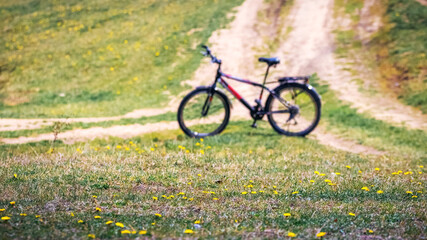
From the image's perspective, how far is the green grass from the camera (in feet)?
13.6

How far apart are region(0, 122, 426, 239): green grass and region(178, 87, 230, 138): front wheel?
1258 mm

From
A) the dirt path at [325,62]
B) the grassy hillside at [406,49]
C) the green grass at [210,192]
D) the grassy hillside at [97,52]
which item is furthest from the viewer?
the grassy hillside at [97,52]

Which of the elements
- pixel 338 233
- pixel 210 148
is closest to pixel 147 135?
pixel 210 148

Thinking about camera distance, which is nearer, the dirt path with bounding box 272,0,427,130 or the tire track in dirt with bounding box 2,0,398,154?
the tire track in dirt with bounding box 2,0,398,154

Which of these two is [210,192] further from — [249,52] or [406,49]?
[249,52]

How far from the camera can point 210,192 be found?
17.6 feet

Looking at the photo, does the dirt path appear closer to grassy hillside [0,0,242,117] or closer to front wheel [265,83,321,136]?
front wheel [265,83,321,136]

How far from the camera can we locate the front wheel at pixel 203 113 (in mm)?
9898

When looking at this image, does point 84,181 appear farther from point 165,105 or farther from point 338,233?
point 165,105

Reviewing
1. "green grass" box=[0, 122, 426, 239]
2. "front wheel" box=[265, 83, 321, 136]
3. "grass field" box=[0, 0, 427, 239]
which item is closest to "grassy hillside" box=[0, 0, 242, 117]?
"grass field" box=[0, 0, 427, 239]

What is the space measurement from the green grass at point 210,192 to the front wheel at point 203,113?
1258 mm

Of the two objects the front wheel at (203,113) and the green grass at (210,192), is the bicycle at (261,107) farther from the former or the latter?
the green grass at (210,192)

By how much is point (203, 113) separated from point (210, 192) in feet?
16.0

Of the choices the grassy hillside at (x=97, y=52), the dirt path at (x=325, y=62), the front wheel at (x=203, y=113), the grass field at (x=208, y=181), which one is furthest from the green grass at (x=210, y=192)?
the grassy hillside at (x=97, y=52)
